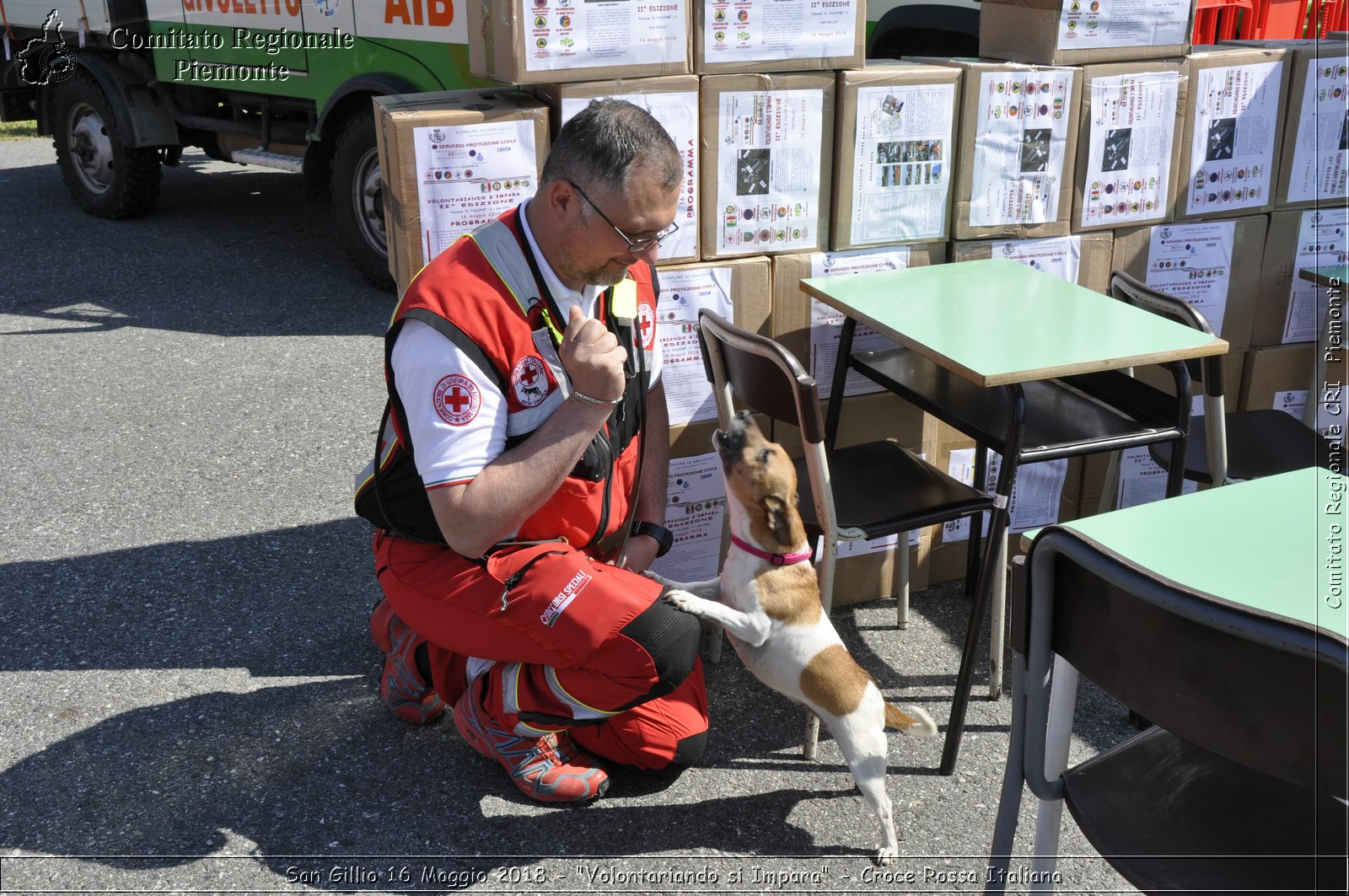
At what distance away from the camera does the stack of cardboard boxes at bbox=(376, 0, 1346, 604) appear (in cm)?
287

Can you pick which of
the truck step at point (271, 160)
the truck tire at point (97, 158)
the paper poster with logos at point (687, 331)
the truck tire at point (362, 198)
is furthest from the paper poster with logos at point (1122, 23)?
the truck tire at point (97, 158)

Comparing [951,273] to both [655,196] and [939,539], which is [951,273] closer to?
[939,539]

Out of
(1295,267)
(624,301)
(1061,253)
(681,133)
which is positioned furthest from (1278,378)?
(624,301)

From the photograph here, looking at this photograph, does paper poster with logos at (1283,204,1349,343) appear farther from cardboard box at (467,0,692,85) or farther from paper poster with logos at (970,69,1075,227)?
cardboard box at (467,0,692,85)

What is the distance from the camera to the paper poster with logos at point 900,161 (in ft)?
10.2

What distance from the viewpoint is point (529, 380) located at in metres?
2.29

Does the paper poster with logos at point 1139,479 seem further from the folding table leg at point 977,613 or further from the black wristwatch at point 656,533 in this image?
the black wristwatch at point 656,533

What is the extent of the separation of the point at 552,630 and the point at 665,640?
0.79ft

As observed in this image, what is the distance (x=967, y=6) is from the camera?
5582 mm

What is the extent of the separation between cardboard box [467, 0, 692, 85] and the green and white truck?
112 inches

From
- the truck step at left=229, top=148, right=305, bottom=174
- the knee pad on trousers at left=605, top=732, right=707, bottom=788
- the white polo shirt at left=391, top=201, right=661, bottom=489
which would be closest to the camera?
the white polo shirt at left=391, top=201, right=661, bottom=489

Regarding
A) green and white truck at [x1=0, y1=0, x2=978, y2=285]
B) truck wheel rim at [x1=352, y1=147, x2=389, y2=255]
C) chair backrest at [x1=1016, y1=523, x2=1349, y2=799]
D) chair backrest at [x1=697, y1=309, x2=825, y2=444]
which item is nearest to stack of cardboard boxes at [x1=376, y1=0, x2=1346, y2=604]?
chair backrest at [x1=697, y1=309, x2=825, y2=444]

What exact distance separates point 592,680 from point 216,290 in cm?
483

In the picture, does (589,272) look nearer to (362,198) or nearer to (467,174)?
(467,174)
